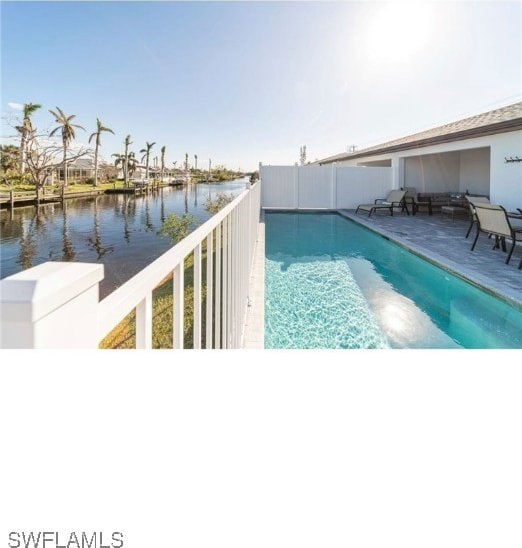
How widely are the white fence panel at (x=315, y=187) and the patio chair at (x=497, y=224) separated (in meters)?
8.85

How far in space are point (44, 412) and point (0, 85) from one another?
3576 centimetres

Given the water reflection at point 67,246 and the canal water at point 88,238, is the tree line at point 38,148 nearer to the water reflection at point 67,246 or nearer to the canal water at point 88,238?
the canal water at point 88,238

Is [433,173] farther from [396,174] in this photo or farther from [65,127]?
[65,127]

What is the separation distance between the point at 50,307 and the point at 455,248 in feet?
26.6

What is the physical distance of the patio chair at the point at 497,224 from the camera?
6.24 meters

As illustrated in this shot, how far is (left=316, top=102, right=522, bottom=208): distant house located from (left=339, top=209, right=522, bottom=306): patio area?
51.8 inches

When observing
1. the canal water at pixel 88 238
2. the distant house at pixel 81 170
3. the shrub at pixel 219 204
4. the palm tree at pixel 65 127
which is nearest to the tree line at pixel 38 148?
the palm tree at pixel 65 127

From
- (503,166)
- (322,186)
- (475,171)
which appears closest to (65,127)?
(322,186)

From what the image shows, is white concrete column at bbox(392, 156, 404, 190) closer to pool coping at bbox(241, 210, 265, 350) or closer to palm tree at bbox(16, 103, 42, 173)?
pool coping at bbox(241, 210, 265, 350)

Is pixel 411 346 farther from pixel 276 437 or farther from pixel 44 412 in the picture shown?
pixel 44 412

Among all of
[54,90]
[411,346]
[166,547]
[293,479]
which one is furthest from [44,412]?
[54,90]

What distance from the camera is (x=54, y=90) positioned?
3300 centimetres
